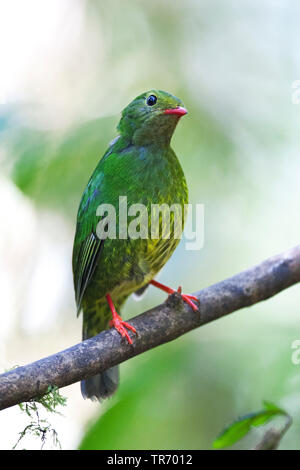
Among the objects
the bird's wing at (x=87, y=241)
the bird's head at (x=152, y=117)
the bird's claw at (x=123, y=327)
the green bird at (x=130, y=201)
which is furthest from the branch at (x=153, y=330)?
the bird's head at (x=152, y=117)

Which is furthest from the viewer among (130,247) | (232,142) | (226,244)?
(226,244)

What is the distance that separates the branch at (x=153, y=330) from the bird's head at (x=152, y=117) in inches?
42.3

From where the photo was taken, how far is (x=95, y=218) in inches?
149

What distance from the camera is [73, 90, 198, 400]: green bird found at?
12.2 feet

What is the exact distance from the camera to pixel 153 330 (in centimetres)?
340

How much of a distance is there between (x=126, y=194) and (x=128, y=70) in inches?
57.2

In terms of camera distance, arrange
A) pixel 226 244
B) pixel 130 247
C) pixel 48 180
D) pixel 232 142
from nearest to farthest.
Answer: pixel 130 247, pixel 48 180, pixel 232 142, pixel 226 244

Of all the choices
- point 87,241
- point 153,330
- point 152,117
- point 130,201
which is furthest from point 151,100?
point 153,330

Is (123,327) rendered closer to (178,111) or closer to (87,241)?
(87,241)

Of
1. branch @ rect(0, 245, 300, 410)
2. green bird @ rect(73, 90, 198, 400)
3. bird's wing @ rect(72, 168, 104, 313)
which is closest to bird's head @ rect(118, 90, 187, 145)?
Answer: green bird @ rect(73, 90, 198, 400)

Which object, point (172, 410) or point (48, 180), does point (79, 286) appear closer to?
point (48, 180)

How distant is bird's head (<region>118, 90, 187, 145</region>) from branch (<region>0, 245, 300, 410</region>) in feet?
3.53

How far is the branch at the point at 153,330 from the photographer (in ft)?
8.72

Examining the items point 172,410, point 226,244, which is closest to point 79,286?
point 172,410
